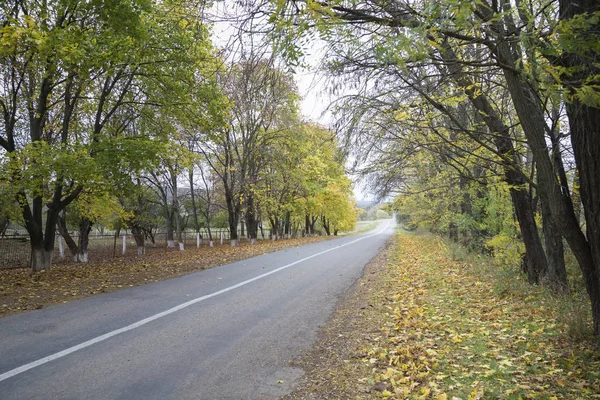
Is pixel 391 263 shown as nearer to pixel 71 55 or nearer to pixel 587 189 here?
pixel 587 189

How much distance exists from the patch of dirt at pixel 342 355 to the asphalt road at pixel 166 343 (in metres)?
0.19

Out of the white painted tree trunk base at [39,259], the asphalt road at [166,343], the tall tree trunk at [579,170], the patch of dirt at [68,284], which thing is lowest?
the asphalt road at [166,343]

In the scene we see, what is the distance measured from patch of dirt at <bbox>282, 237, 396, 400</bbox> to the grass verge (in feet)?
0.04

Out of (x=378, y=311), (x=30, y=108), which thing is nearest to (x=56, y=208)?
(x=30, y=108)

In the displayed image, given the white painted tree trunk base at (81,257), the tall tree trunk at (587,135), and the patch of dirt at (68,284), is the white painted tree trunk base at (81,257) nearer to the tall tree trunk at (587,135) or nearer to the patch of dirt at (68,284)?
the patch of dirt at (68,284)

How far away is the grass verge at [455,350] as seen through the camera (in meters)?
3.74

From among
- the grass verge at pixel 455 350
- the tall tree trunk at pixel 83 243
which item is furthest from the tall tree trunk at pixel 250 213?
the grass verge at pixel 455 350

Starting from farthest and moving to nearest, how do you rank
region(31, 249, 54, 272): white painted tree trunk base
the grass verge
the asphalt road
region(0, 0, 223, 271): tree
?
region(31, 249, 54, 272): white painted tree trunk base → region(0, 0, 223, 271): tree → the asphalt road → the grass verge

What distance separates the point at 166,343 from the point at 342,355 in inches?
93.3

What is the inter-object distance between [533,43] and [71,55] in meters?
8.60

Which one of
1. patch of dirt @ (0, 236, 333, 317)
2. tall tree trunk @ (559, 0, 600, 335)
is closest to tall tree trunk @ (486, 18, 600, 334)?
tall tree trunk @ (559, 0, 600, 335)

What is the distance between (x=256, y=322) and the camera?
6188 millimetres

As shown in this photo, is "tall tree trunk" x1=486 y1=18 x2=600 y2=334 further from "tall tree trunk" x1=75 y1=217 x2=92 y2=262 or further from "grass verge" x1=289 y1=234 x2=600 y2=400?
"tall tree trunk" x1=75 y1=217 x2=92 y2=262

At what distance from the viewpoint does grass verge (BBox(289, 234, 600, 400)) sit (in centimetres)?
374
